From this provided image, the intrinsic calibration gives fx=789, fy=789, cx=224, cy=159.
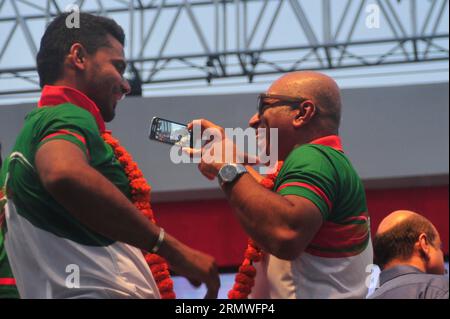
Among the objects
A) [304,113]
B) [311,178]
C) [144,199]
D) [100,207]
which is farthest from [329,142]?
[100,207]

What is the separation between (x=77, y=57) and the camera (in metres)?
1.69

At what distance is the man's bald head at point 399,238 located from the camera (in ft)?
8.39

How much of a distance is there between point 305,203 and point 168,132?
461 millimetres

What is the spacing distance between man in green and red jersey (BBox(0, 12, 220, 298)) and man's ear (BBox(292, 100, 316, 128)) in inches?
18.4

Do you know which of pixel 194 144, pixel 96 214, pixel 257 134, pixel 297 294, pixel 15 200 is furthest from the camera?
pixel 257 134

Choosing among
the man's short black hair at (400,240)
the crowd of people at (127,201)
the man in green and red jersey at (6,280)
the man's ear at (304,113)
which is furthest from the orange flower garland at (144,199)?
the man's short black hair at (400,240)

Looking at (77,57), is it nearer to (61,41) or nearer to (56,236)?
(61,41)

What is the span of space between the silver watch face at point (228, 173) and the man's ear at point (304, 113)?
300 millimetres

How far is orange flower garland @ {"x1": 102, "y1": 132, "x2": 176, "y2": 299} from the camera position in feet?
5.70

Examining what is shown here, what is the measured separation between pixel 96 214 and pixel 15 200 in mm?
238

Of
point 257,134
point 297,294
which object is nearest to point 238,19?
point 257,134

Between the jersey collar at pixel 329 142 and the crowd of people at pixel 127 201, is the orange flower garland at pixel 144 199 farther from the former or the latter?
the jersey collar at pixel 329 142

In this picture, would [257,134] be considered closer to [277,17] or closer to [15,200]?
[15,200]
